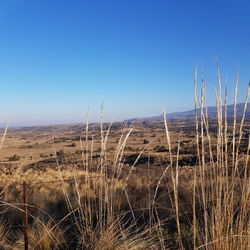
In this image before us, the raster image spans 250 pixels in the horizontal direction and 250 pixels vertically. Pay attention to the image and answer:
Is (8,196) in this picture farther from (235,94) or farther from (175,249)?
(235,94)

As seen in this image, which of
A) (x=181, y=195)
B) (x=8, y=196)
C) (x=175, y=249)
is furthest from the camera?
(x=8, y=196)

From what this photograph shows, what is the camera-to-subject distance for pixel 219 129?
190 centimetres

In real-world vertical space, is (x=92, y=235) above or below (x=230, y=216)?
below

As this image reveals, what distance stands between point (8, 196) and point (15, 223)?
5.59 ft

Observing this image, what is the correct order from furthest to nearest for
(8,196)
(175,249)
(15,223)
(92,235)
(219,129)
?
(8,196)
(15,223)
(175,249)
(92,235)
(219,129)

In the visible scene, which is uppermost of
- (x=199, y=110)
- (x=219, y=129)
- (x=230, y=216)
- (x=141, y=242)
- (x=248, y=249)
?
(x=199, y=110)

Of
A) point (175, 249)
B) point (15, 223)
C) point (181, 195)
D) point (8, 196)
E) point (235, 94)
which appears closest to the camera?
point (235, 94)

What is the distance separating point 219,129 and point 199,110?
0.54 feet

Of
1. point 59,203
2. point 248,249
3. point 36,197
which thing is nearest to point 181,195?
point 59,203

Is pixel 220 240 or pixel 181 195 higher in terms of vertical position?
pixel 220 240

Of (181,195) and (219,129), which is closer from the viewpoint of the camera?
(219,129)

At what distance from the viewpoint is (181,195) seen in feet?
19.6

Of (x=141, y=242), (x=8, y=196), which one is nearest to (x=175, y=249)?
(x=141, y=242)

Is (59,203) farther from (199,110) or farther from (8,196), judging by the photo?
(199,110)
